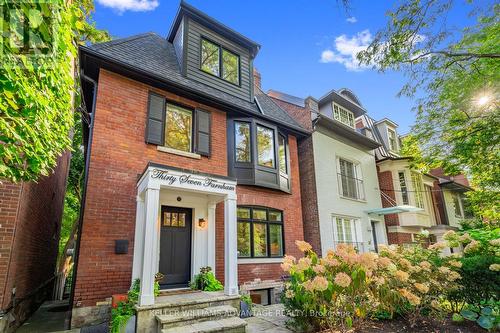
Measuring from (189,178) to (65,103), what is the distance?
3020 millimetres

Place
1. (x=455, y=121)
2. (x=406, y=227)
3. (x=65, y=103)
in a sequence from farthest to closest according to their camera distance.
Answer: (x=406, y=227) < (x=455, y=121) < (x=65, y=103)

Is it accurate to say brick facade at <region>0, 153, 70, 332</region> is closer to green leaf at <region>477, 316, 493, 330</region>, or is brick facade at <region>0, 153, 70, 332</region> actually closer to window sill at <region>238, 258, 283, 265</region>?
window sill at <region>238, 258, 283, 265</region>

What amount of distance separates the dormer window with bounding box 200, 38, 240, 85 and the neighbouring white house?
368 cm

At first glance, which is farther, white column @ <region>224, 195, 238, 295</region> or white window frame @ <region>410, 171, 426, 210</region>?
white window frame @ <region>410, 171, 426, 210</region>

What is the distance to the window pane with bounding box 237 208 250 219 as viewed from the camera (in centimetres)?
882

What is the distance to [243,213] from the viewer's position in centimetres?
891

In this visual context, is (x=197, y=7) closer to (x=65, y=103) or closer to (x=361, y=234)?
(x=65, y=103)

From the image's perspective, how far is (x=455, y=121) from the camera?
8.90 meters

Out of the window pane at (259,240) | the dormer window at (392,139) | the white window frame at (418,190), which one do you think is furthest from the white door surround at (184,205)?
the dormer window at (392,139)

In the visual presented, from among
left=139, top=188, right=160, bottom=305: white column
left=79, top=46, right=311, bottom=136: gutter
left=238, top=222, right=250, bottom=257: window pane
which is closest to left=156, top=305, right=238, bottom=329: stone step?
left=139, top=188, right=160, bottom=305: white column

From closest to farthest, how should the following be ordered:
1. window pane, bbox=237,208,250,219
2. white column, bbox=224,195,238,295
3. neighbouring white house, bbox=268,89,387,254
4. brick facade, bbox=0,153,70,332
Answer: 1. brick facade, bbox=0,153,70,332
2. white column, bbox=224,195,238,295
3. window pane, bbox=237,208,250,219
4. neighbouring white house, bbox=268,89,387,254

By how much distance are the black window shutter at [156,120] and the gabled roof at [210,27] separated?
3.68 meters

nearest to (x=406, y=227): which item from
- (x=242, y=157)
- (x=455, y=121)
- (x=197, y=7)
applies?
(x=455, y=121)

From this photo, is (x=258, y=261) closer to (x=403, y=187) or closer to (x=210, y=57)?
(x=210, y=57)
